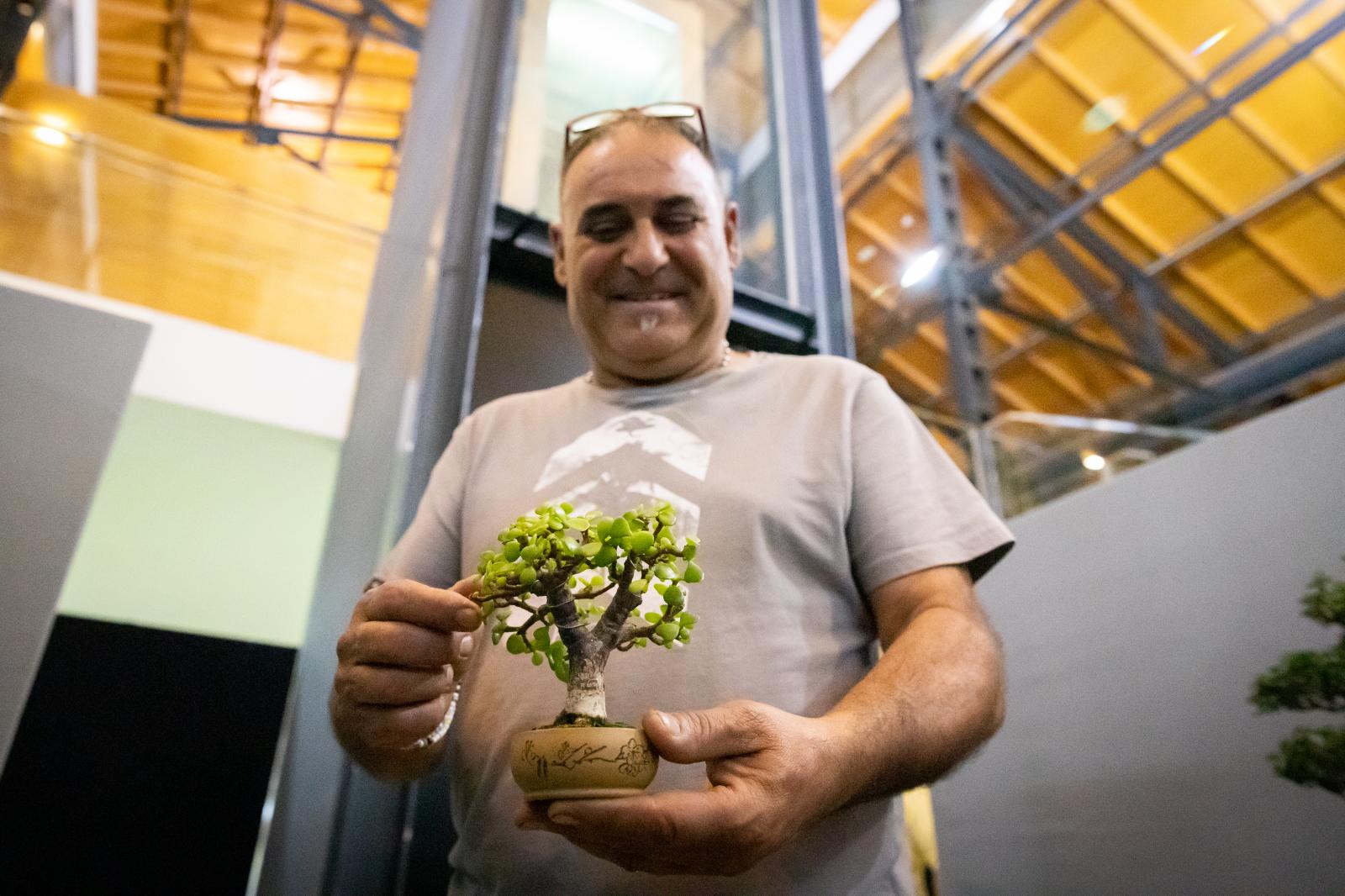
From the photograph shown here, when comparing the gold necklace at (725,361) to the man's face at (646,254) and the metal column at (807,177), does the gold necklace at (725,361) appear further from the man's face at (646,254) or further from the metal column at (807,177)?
the metal column at (807,177)

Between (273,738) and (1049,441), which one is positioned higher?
(1049,441)

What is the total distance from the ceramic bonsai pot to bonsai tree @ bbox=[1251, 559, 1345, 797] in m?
1.86

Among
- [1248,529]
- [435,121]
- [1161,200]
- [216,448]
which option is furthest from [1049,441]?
[216,448]

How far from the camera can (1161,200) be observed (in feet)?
19.9

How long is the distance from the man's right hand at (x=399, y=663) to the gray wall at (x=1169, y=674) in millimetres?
1459

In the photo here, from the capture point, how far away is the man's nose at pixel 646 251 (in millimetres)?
1053

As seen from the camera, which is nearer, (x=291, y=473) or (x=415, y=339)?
(x=415, y=339)

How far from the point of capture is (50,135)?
2898mm

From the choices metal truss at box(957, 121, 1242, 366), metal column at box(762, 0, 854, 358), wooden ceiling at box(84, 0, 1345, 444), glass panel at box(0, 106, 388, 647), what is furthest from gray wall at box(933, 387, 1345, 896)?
glass panel at box(0, 106, 388, 647)

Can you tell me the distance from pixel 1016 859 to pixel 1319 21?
357 centimetres

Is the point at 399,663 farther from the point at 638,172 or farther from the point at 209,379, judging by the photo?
the point at 209,379

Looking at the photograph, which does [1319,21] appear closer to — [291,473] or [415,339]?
[415,339]

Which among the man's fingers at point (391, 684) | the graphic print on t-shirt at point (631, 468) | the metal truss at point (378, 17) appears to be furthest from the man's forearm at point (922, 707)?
the metal truss at point (378, 17)

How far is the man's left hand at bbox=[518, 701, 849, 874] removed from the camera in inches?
21.3
